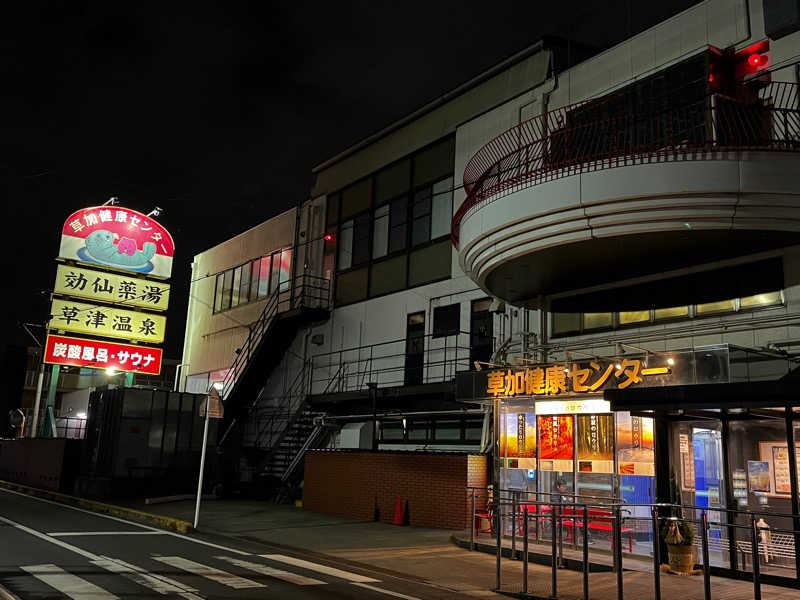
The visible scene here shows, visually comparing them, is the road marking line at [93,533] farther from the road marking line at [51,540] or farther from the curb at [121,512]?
the curb at [121,512]

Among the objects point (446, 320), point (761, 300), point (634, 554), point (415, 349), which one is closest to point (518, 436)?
point (634, 554)

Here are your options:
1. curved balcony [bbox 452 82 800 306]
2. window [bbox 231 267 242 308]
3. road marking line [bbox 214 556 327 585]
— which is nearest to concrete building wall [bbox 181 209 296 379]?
window [bbox 231 267 242 308]

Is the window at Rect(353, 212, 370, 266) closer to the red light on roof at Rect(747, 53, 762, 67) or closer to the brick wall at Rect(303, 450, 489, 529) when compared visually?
the brick wall at Rect(303, 450, 489, 529)

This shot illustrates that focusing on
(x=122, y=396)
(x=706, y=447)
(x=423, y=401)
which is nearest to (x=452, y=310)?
(x=423, y=401)

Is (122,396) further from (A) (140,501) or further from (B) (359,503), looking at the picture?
(B) (359,503)

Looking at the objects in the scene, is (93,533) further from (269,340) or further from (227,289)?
(227,289)

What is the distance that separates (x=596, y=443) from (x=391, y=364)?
10.5m

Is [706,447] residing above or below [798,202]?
below

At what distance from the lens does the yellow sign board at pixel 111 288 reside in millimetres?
30273

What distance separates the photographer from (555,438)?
15227mm

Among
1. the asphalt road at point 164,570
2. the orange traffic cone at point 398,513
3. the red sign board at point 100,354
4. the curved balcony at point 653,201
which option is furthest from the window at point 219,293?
the curved balcony at point 653,201

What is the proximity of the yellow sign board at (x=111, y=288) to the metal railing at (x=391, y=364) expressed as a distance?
30.9ft

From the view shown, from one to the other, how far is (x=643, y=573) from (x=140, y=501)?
54.1 ft

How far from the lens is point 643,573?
11523 millimetres
